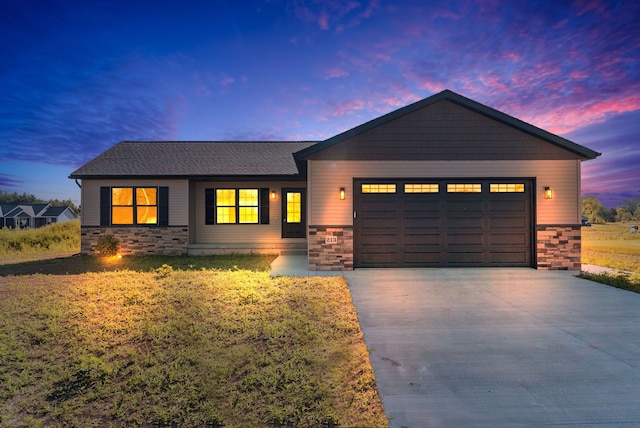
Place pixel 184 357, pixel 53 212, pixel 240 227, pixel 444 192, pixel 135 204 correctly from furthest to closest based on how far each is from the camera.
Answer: pixel 53 212, pixel 240 227, pixel 135 204, pixel 444 192, pixel 184 357

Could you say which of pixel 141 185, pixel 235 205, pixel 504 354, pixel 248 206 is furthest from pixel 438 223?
pixel 141 185

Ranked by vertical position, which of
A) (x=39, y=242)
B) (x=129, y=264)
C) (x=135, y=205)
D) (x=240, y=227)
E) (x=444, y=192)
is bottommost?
(x=129, y=264)

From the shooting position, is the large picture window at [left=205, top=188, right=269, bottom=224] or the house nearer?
the house

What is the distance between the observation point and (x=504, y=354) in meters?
3.65

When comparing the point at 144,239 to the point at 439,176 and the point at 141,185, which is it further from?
the point at 439,176

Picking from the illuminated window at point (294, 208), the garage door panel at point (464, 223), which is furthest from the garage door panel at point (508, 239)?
the illuminated window at point (294, 208)

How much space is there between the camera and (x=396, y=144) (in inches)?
353

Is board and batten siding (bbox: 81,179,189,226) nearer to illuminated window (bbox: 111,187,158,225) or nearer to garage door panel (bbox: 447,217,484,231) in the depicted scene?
illuminated window (bbox: 111,187,158,225)

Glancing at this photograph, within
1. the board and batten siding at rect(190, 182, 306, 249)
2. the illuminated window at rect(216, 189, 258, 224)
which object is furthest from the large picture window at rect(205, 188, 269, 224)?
the board and batten siding at rect(190, 182, 306, 249)

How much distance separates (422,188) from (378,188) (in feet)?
4.22

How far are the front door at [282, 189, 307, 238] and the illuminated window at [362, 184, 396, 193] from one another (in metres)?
4.33

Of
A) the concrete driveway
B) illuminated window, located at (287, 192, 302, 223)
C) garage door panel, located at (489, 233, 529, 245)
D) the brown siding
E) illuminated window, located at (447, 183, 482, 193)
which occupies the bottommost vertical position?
the concrete driveway

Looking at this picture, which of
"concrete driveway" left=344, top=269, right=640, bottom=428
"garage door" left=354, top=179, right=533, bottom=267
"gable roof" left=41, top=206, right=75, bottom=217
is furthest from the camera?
"gable roof" left=41, top=206, right=75, bottom=217

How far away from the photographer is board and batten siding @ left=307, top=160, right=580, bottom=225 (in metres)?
8.93
